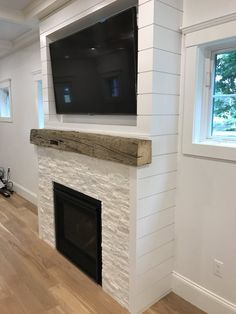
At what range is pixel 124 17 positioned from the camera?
1.81 m

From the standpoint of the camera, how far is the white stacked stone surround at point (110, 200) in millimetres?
1901

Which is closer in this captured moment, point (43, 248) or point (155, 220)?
point (155, 220)

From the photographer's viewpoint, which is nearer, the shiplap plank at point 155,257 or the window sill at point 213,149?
the window sill at point 213,149

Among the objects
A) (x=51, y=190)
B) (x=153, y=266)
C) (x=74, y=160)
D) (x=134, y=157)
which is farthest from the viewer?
(x=51, y=190)

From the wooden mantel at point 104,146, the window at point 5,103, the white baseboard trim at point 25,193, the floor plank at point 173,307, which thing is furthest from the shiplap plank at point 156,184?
the window at point 5,103

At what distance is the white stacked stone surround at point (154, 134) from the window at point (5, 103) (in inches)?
113

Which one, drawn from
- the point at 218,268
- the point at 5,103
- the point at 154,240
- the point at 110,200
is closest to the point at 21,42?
the point at 5,103

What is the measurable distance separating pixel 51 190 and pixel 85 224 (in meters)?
0.60

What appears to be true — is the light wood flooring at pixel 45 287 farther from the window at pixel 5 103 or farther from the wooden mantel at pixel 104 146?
the window at pixel 5 103

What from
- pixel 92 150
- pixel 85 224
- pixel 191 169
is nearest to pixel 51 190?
pixel 85 224

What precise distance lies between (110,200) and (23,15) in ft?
7.20

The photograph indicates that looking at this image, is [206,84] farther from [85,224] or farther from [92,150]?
[85,224]

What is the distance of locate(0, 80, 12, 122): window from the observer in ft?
15.1

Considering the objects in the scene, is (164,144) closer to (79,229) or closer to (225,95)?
(225,95)
